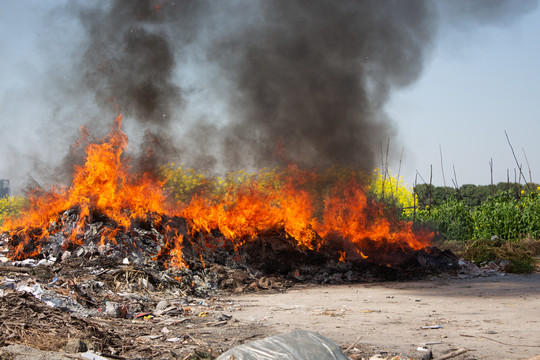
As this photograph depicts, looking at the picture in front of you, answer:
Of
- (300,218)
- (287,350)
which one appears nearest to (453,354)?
(287,350)

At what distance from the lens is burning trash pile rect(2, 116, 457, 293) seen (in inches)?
422

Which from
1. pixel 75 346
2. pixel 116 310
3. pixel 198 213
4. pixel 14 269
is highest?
pixel 198 213

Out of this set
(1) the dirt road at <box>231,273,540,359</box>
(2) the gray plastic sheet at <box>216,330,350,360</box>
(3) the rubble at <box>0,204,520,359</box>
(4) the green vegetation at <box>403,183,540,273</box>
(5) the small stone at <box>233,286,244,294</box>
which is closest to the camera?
(2) the gray plastic sheet at <box>216,330,350,360</box>

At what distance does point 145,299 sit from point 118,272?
132cm

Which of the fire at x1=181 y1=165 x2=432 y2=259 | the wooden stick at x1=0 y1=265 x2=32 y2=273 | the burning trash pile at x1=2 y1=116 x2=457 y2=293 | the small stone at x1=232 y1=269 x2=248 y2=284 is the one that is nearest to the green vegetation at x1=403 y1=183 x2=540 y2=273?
the burning trash pile at x1=2 y1=116 x2=457 y2=293

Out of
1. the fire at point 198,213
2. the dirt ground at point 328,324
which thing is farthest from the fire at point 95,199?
the dirt ground at point 328,324

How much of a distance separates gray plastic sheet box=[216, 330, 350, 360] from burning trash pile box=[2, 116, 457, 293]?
6495 mm

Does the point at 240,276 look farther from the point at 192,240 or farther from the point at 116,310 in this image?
the point at 116,310

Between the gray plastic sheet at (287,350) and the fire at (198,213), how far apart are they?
7.03 metres

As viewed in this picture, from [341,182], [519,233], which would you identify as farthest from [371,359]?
[519,233]

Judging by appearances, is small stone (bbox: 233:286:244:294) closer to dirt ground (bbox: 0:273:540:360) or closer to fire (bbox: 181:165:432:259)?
dirt ground (bbox: 0:273:540:360)

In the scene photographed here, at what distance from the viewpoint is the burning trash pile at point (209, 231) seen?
1073 cm

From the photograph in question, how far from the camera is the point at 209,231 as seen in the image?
11664 millimetres

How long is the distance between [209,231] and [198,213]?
0.57 m
